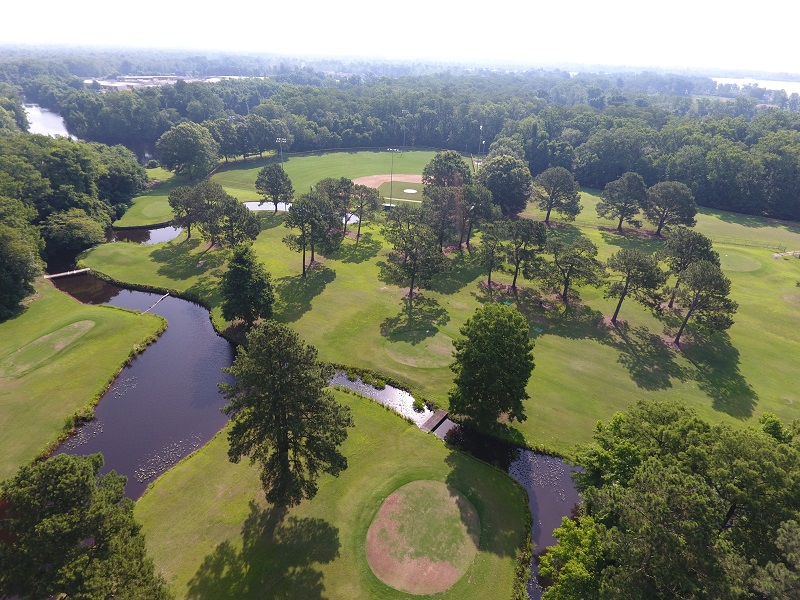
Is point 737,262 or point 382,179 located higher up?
point 737,262

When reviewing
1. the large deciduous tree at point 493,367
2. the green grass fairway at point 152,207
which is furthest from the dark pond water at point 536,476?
the green grass fairway at point 152,207

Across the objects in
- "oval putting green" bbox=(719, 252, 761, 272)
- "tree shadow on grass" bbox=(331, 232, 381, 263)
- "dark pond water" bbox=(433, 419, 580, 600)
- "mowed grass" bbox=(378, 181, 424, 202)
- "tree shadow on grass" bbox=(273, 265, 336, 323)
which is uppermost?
"oval putting green" bbox=(719, 252, 761, 272)

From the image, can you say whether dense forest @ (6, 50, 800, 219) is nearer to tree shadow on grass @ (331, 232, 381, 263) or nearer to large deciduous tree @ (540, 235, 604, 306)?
tree shadow on grass @ (331, 232, 381, 263)

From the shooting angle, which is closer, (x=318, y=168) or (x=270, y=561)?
(x=270, y=561)

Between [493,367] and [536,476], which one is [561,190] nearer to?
[493,367]

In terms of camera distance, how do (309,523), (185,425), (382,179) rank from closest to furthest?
(309,523) < (185,425) < (382,179)

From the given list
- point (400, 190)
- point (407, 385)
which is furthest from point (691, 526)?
point (400, 190)

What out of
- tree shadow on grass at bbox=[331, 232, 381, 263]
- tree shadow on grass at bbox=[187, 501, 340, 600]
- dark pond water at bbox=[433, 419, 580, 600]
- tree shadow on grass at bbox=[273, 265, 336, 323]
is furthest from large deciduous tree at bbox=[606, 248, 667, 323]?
tree shadow on grass at bbox=[187, 501, 340, 600]
